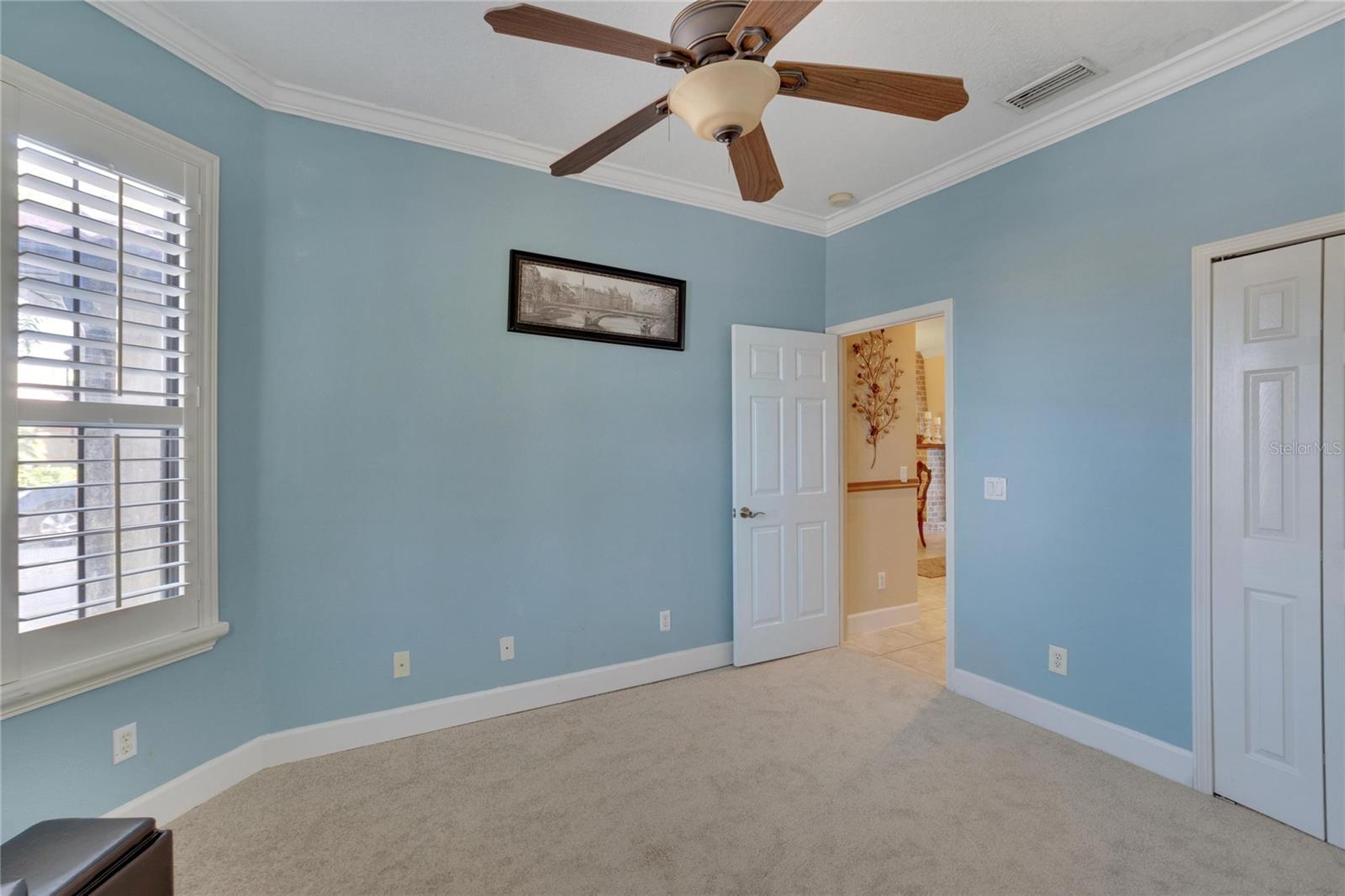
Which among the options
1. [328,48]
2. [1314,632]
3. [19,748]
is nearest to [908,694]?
[1314,632]

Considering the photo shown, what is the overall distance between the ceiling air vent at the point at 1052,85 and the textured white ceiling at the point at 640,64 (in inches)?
1.5

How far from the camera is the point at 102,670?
1.88 m

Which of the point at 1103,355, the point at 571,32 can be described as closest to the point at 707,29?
the point at 571,32

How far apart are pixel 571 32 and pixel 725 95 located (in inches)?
15.1

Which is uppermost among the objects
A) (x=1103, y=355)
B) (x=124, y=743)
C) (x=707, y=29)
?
(x=707, y=29)

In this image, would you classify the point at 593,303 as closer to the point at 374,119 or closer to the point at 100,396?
the point at 374,119

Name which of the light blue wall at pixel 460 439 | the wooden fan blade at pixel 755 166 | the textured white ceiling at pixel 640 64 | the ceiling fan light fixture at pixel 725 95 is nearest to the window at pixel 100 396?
the light blue wall at pixel 460 439

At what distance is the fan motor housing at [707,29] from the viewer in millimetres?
1391

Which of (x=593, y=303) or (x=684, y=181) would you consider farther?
(x=684, y=181)

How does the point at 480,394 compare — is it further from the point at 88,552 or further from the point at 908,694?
the point at 908,694

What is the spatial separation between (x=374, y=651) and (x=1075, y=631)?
3188 millimetres

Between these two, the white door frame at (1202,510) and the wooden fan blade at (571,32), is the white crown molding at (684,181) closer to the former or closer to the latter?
the white door frame at (1202,510)

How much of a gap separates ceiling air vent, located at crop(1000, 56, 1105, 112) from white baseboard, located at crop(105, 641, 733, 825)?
3137 millimetres

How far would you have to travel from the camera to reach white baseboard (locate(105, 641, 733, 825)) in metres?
2.14
